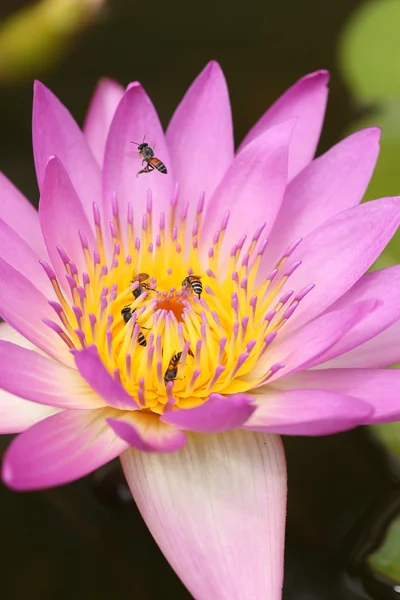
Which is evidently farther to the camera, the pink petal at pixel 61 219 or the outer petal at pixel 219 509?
the pink petal at pixel 61 219

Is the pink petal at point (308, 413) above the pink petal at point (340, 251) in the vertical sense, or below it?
below

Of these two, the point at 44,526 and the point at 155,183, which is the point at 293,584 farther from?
the point at 155,183

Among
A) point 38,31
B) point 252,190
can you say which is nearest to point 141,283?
point 252,190

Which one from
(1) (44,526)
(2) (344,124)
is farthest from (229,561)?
(2) (344,124)

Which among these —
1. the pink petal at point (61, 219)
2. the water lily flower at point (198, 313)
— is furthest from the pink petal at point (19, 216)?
the pink petal at point (61, 219)

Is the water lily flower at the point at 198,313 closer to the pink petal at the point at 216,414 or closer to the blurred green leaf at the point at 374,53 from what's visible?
the pink petal at the point at 216,414

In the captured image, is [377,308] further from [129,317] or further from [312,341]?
[129,317]
